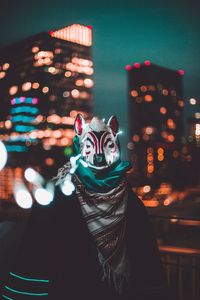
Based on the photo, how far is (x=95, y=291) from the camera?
105 inches

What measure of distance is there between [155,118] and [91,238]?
342ft

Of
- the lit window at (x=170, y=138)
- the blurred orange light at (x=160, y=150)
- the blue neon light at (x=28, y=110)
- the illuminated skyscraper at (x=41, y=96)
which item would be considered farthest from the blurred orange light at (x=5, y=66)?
the lit window at (x=170, y=138)

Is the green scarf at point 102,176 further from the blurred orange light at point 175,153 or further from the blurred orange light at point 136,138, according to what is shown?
the blurred orange light at point 136,138

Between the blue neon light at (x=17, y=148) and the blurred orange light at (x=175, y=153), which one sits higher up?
the blue neon light at (x=17, y=148)

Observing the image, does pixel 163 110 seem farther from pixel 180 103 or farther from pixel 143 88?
pixel 143 88

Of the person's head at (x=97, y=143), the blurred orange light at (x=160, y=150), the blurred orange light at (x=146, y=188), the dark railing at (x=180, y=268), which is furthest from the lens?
the blurred orange light at (x=160, y=150)

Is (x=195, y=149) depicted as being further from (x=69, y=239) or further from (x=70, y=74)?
(x=69, y=239)

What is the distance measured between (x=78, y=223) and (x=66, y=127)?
76999mm

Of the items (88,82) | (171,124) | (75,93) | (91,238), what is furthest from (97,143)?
(171,124)

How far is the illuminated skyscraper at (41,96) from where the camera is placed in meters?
73.6

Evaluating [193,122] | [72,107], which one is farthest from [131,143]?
[72,107]

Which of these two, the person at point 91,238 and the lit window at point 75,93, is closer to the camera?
the person at point 91,238

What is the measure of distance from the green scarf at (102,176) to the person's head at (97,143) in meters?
0.04

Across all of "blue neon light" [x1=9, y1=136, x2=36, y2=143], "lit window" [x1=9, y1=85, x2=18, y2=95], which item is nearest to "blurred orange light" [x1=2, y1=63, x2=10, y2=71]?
"lit window" [x1=9, y1=85, x2=18, y2=95]
